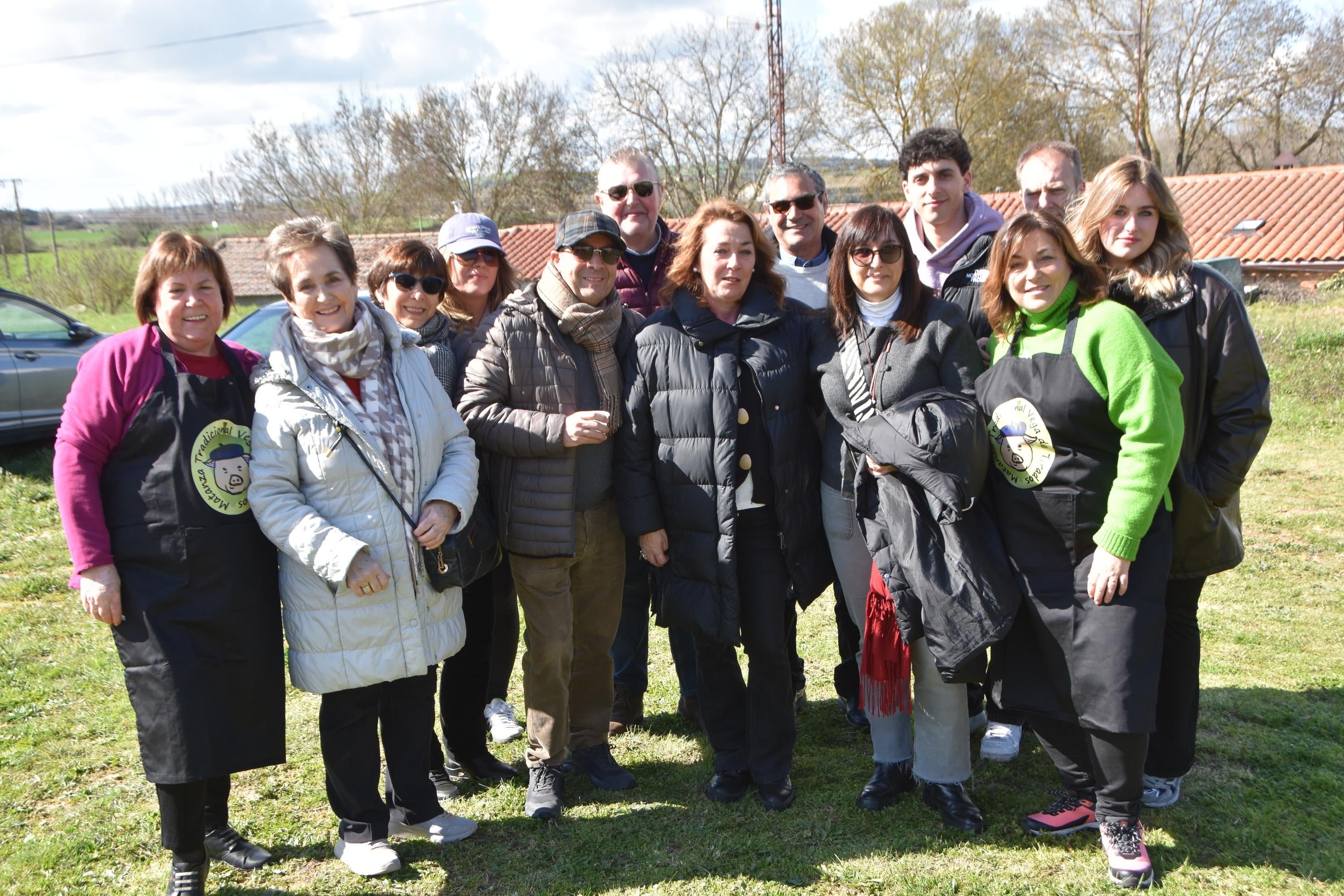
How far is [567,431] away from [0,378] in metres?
7.61

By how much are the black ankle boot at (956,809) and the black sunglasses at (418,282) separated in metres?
2.54

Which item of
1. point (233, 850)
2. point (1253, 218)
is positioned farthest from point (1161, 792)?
point (1253, 218)

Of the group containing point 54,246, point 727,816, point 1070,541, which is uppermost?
point 54,246

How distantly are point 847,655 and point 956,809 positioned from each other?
0.92m

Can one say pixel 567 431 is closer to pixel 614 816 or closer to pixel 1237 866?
pixel 614 816

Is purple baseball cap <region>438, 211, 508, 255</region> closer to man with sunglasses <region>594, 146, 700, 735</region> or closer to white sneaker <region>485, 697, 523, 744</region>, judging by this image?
man with sunglasses <region>594, 146, 700, 735</region>

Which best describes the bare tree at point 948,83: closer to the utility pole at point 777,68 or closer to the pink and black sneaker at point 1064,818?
the utility pole at point 777,68

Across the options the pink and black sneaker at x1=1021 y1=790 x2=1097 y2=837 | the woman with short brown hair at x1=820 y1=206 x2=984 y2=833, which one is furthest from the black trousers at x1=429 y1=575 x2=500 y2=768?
the pink and black sneaker at x1=1021 y1=790 x2=1097 y2=837

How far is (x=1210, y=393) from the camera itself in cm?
300

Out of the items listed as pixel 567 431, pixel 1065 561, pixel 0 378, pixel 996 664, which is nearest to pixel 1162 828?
pixel 996 664

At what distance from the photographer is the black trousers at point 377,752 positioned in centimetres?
305

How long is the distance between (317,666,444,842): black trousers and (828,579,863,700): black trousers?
1.59 m

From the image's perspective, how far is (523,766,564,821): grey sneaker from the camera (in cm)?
343

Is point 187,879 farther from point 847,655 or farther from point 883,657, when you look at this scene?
point 847,655
